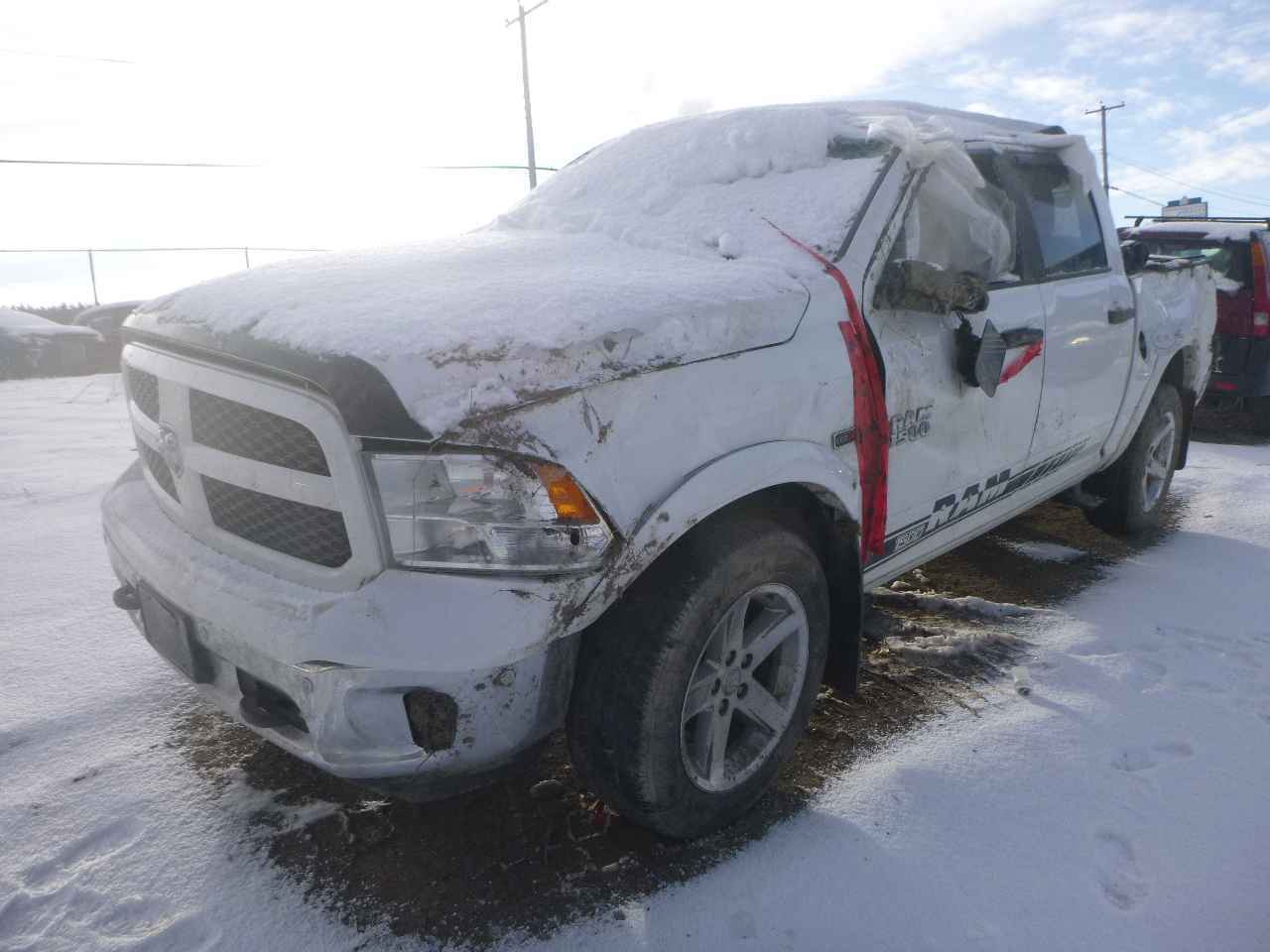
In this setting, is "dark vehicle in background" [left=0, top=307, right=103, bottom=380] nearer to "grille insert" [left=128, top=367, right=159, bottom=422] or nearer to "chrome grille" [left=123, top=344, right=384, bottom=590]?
"grille insert" [left=128, top=367, right=159, bottom=422]

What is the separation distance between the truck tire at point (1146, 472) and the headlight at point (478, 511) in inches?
138

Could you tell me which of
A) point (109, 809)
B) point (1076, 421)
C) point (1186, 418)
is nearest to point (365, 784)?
point (109, 809)

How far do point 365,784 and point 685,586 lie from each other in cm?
75

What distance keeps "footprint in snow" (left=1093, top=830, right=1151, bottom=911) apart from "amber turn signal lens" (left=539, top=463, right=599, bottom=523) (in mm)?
1410

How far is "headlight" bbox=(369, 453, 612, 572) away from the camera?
5.45ft

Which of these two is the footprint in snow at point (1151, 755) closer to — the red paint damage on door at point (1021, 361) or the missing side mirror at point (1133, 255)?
the red paint damage on door at point (1021, 361)

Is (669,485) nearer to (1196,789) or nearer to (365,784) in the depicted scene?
(365,784)

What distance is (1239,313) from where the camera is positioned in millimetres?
6848

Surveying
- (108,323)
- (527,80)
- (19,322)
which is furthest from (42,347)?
(527,80)

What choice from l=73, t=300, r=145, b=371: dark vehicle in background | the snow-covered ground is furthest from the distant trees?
the snow-covered ground

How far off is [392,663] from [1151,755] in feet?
6.84

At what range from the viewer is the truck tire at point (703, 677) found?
1.87 metres

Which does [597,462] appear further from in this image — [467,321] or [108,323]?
[108,323]

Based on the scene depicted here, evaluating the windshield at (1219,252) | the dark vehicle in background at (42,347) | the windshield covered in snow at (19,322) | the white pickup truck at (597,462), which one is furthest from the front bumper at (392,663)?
the windshield covered in snow at (19,322)
